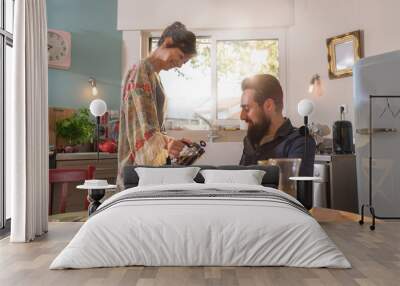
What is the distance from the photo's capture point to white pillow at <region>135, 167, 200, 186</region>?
17.8ft

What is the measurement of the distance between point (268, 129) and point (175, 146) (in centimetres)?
122

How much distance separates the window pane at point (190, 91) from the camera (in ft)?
21.9

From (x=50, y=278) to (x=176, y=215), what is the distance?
3.13ft

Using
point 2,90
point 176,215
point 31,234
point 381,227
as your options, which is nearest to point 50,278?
point 176,215

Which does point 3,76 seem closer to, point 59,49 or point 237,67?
point 59,49

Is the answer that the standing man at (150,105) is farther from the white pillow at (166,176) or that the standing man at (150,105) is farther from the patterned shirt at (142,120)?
the white pillow at (166,176)

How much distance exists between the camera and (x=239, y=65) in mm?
6727

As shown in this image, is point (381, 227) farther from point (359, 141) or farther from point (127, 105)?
point (127, 105)

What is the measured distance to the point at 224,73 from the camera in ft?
22.1

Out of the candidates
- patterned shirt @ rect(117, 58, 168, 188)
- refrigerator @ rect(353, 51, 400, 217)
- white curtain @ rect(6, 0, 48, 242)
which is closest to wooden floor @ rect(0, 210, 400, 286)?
white curtain @ rect(6, 0, 48, 242)

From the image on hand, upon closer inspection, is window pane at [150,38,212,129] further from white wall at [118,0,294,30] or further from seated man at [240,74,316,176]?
seated man at [240,74,316,176]

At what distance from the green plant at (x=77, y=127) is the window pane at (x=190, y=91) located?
1116mm

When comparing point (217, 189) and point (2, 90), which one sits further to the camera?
point (2, 90)

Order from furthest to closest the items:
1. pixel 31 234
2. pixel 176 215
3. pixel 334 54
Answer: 1. pixel 334 54
2. pixel 31 234
3. pixel 176 215
